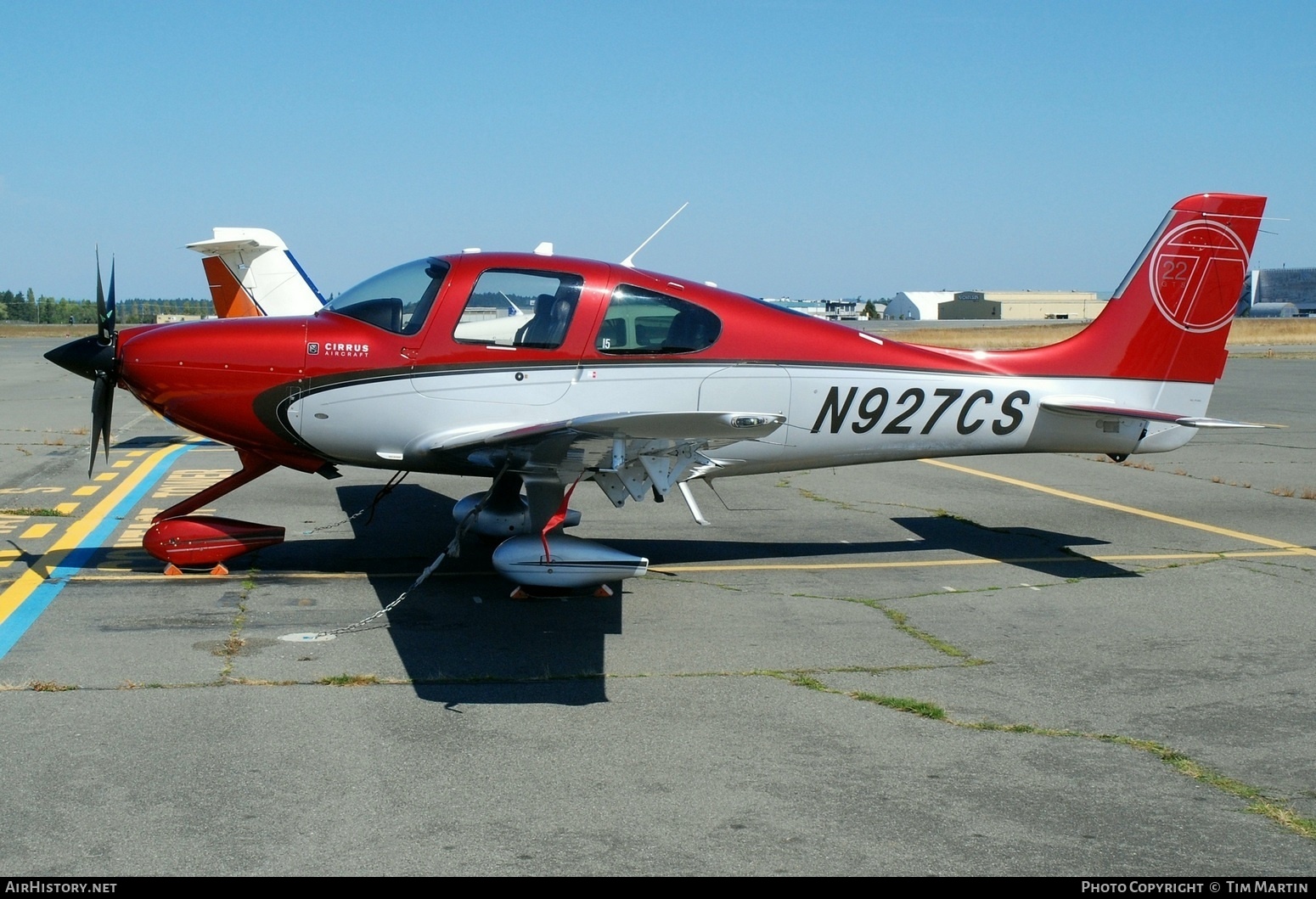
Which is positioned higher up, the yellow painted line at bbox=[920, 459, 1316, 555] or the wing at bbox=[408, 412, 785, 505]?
the wing at bbox=[408, 412, 785, 505]

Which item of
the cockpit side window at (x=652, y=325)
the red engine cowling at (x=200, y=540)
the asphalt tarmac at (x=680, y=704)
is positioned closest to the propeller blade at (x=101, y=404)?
the red engine cowling at (x=200, y=540)

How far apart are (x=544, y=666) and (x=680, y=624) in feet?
3.97

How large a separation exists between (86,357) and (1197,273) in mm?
8681

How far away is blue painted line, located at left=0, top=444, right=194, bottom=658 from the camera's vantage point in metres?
6.60

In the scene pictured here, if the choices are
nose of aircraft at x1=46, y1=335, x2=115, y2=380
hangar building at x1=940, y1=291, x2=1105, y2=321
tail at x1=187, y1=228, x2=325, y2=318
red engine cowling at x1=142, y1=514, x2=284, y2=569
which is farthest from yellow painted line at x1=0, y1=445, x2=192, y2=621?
hangar building at x1=940, y1=291, x2=1105, y2=321

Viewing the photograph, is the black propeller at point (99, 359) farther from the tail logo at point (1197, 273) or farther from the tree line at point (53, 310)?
the tree line at point (53, 310)

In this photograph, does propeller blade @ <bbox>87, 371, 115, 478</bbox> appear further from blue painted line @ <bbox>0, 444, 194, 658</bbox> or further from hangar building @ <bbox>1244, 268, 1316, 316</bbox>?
hangar building @ <bbox>1244, 268, 1316, 316</bbox>

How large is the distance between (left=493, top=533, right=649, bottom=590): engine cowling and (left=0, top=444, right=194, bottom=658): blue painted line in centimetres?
282

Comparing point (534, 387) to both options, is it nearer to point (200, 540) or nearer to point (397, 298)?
point (397, 298)

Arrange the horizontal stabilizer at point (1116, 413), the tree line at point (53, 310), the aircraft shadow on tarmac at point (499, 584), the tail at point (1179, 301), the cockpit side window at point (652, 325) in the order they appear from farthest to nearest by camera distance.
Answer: the tree line at point (53, 310), the tail at point (1179, 301), the horizontal stabilizer at point (1116, 413), the cockpit side window at point (652, 325), the aircraft shadow on tarmac at point (499, 584)

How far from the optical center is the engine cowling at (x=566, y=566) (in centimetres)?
727

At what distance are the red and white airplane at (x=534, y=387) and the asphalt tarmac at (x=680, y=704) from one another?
0.80 meters

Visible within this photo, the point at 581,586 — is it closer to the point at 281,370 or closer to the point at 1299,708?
the point at 281,370

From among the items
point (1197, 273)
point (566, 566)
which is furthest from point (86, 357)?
point (1197, 273)
